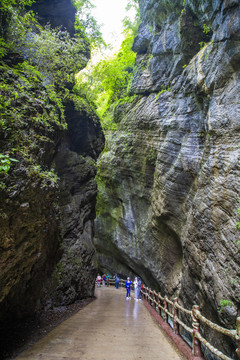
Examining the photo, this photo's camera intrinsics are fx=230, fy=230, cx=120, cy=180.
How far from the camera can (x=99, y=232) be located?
895 inches

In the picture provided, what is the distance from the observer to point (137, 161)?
1622cm

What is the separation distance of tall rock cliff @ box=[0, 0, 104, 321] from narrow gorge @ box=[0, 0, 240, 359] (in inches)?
1.9

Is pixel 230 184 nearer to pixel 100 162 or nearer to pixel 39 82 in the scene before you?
pixel 39 82

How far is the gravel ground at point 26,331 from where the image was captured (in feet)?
18.0

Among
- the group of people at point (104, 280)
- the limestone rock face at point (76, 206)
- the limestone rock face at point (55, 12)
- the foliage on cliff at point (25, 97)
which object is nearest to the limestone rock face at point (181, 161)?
the group of people at point (104, 280)

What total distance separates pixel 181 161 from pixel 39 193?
7.50 m

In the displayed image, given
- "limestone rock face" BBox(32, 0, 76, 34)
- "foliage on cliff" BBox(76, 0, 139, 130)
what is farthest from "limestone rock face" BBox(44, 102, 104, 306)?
"limestone rock face" BBox(32, 0, 76, 34)

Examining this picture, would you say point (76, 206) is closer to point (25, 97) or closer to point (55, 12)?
point (25, 97)

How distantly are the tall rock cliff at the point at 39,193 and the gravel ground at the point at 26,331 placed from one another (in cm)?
33

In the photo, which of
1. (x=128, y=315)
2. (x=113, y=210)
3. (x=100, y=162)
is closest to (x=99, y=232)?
(x=113, y=210)

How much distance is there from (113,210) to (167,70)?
12113 millimetres

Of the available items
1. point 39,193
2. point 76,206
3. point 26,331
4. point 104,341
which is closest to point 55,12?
point 76,206

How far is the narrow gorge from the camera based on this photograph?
657 centimetres

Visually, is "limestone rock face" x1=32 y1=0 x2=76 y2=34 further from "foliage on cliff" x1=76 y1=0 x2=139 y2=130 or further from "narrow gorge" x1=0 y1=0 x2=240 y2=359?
"foliage on cliff" x1=76 y1=0 x2=139 y2=130
